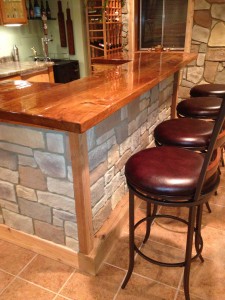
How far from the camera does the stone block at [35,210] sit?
1643mm

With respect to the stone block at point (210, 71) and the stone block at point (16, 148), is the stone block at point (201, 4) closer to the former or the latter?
the stone block at point (210, 71)

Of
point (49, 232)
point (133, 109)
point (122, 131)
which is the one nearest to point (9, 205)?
point (49, 232)

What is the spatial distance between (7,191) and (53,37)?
12.8ft

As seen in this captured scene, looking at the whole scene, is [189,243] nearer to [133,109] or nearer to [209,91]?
[133,109]

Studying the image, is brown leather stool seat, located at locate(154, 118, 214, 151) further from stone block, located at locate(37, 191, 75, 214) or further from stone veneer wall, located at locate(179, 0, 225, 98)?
stone veneer wall, located at locate(179, 0, 225, 98)

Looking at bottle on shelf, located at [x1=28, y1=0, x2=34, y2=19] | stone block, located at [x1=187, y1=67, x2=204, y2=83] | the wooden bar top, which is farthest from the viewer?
stone block, located at [x1=187, y1=67, x2=204, y2=83]

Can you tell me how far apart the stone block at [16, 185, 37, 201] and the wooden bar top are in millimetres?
516

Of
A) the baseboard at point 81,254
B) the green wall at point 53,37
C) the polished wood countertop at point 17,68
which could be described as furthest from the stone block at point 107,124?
the green wall at point 53,37

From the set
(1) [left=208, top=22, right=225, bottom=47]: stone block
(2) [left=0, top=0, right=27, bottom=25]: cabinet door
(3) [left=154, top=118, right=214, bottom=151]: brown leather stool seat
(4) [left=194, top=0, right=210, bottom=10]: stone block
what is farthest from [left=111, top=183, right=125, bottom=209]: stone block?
(4) [left=194, top=0, right=210, bottom=10]: stone block

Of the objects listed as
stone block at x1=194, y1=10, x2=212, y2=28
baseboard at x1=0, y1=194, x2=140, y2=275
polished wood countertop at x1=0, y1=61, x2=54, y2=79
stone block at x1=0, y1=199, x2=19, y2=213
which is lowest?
baseboard at x1=0, y1=194, x2=140, y2=275

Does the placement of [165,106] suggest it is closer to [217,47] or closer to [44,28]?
[217,47]

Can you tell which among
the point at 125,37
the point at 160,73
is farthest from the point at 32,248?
the point at 125,37

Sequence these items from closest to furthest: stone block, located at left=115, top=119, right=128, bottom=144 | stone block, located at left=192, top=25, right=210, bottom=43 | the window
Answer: stone block, located at left=115, top=119, right=128, bottom=144 < stone block, located at left=192, top=25, right=210, bottom=43 < the window

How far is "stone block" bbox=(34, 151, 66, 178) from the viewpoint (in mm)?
1424
